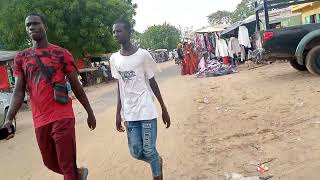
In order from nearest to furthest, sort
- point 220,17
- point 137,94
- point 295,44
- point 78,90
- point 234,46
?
point 78,90
point 137,94
point 295,44
point 234,46
point 220,17

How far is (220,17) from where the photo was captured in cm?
7656

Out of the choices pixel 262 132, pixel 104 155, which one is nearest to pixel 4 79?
pixel 104 155

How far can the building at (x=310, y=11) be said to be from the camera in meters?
22.6

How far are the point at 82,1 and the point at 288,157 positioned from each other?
2472cm

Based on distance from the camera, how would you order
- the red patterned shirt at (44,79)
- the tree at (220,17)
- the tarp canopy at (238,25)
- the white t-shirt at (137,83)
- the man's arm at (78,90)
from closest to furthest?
the red patterned shirt at (44,79) → the man's arm at (78,90) → the white t-shirt at (137,83) → the tarp canopy at (238,25) → the tree at (220,17)

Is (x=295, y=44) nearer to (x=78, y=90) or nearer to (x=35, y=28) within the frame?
(x=78, y=90)

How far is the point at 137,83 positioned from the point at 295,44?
8018 millimetres

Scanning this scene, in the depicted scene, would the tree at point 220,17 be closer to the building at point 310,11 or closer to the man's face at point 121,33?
the building at point 310,11

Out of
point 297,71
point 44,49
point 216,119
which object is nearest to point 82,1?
point 297,71

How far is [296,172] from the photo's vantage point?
4363mm

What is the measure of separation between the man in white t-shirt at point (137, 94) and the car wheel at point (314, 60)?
767cm

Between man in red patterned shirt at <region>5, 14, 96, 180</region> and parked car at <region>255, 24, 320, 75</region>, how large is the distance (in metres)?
8.21

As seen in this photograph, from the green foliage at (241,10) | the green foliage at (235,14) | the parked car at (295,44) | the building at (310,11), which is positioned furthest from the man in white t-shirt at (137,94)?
the green foliage at (241,10)

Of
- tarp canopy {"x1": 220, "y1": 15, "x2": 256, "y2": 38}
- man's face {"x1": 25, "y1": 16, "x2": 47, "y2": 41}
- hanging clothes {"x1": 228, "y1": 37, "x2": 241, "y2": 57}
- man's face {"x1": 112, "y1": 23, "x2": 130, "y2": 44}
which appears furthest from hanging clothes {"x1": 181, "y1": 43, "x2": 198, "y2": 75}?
man's face {"x1": 25, "y1": 16, "x2": 47, "y2": 41}
